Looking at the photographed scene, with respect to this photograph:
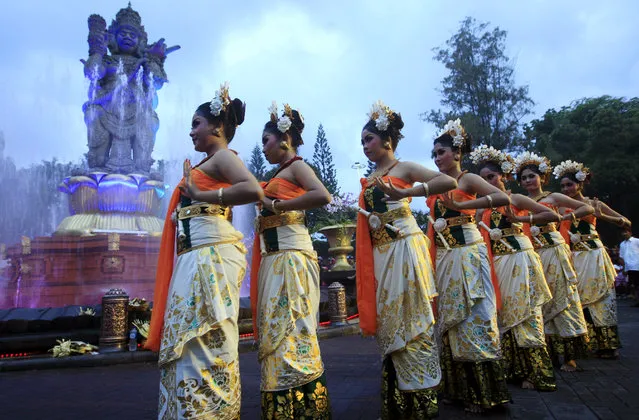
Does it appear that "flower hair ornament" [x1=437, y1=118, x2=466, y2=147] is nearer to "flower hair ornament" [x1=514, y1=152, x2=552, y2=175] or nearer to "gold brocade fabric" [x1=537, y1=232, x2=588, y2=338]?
"flower hair ornament" [x1=514, y1=152, x2=552, y2=175]

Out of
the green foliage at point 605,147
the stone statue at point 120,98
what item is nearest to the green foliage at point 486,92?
the green foliage at point 605,147

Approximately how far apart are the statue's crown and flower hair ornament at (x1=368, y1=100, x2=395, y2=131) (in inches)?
678

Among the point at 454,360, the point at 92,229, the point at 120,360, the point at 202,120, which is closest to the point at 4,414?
the point at 120,360

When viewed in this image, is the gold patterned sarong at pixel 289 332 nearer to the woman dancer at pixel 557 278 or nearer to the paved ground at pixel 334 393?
the paved ground at pixel 334 393

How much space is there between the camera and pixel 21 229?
20.4 m

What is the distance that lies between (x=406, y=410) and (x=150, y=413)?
86.9 inches

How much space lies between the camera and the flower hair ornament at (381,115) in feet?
12.3

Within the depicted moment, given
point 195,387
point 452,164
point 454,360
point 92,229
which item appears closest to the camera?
point 195,387

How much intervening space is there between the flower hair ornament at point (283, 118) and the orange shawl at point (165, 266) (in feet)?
2.65

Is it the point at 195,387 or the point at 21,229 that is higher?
the point at 21,229

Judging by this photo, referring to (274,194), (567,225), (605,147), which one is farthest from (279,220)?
(605,147)

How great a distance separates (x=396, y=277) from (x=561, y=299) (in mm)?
3251

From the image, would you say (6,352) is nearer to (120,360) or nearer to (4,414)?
(120,360)

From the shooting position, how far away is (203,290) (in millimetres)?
2666
